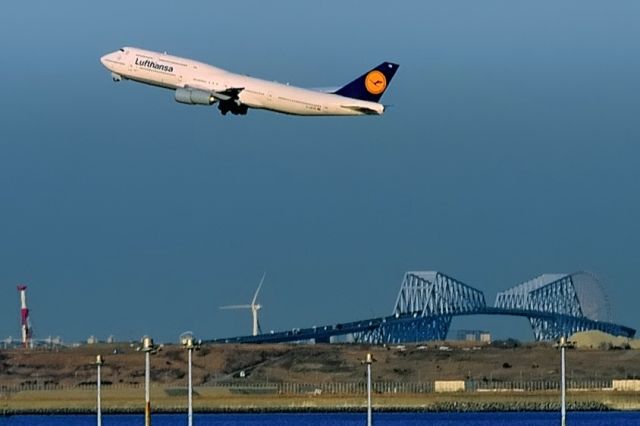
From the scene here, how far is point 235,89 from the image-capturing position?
189250 mm

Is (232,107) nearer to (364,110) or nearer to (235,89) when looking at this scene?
(235,89)

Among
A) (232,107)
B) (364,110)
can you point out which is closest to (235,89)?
(232,107)

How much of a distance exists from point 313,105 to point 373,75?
51.5 ft

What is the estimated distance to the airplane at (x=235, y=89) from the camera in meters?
184

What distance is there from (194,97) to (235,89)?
10.5 feet

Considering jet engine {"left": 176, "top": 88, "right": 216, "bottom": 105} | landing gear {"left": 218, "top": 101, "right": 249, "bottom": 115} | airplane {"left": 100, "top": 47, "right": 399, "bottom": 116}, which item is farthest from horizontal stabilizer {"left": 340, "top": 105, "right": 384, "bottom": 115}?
jet engine {"left": 176, "top": 88, "right": 216, "bottom": 105}

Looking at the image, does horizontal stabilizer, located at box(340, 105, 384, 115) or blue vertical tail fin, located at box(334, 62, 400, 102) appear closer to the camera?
horizontal stabilizer, located at box(340, 105, 384, 115)

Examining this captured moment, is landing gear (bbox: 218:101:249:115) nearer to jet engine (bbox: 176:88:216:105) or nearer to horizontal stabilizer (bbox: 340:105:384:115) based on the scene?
jet engine (bbox: 176:88:216:105)

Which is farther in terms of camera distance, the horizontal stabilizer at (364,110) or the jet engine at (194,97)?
the jet engine at (194,97)

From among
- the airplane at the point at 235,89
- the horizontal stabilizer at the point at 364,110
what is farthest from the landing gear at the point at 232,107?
the horizontal stabilizer at the point at 364,110

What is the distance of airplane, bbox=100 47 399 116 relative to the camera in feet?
605

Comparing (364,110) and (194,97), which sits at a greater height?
(194,97)

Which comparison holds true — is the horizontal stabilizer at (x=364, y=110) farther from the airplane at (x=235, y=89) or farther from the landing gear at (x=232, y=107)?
the landing gear at (x=232, y=107)

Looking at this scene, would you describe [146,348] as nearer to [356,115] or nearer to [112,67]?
[356,115]
